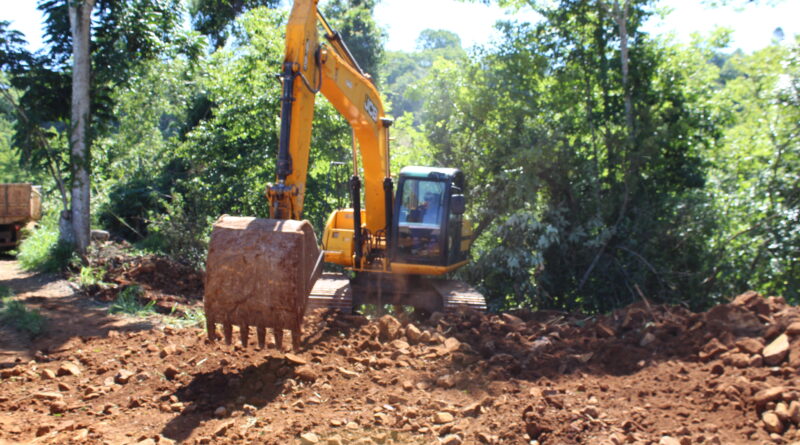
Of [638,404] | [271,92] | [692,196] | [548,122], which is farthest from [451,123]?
[638,404]

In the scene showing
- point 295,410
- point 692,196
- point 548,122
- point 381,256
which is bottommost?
point 295,410

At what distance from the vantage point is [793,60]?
11.7 meters

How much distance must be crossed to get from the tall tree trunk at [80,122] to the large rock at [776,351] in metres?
10.4

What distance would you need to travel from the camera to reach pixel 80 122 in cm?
1157

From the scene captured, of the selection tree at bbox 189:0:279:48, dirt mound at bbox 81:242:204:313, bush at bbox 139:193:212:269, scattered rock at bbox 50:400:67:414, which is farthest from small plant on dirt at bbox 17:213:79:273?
tree at bbox 189:0:279:48

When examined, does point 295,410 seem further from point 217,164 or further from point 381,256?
point 217,164

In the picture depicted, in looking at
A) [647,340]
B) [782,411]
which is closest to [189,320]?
[647,340]

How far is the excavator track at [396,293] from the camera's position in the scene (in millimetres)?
8969

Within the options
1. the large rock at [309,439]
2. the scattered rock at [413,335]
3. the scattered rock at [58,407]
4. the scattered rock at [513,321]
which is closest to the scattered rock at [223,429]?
the large rock at [309,439]

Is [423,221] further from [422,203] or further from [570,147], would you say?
[570,147]

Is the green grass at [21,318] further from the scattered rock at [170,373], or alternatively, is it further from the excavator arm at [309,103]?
the excavator arm at [309,103]

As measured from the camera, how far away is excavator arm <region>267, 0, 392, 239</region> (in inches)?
233

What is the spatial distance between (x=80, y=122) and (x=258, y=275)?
7.98 m

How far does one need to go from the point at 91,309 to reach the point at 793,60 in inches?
467
